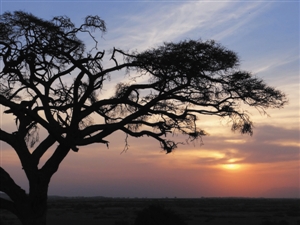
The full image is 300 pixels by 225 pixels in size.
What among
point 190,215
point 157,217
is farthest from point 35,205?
point 190,215

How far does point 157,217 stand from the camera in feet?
50.8

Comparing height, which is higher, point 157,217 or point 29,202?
point 29,202

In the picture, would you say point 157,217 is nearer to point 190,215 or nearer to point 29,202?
point 29,202

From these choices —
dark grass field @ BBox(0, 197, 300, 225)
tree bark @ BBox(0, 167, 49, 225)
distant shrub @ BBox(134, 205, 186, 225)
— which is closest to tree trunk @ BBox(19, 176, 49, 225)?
tree bark @ BBox(0, 167, 49, 225)

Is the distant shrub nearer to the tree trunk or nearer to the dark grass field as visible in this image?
the dark grass field

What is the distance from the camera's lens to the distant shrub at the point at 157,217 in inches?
606

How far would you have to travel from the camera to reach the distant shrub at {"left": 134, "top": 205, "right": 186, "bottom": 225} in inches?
606

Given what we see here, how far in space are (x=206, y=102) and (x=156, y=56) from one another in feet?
6.77

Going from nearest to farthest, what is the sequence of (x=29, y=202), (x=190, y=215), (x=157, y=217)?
(x=29, y=202), (x=157, y=217), (x=190, y=215)

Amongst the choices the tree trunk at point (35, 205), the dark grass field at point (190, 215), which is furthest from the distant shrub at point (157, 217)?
the tree trunk at point (35, 205)

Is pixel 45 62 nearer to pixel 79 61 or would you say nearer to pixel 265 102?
pixel 79 61

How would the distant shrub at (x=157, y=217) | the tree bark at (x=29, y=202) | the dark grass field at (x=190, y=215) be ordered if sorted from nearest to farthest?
the tree bark at (x=29, y=202) → the distant shrub at (x=157, y=217) → the dark grass field at (x=190, y=215)

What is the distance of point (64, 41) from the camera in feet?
46.1

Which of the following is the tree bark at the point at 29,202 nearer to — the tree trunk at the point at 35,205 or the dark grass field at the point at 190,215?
the tree trunk at the point at 35,205
